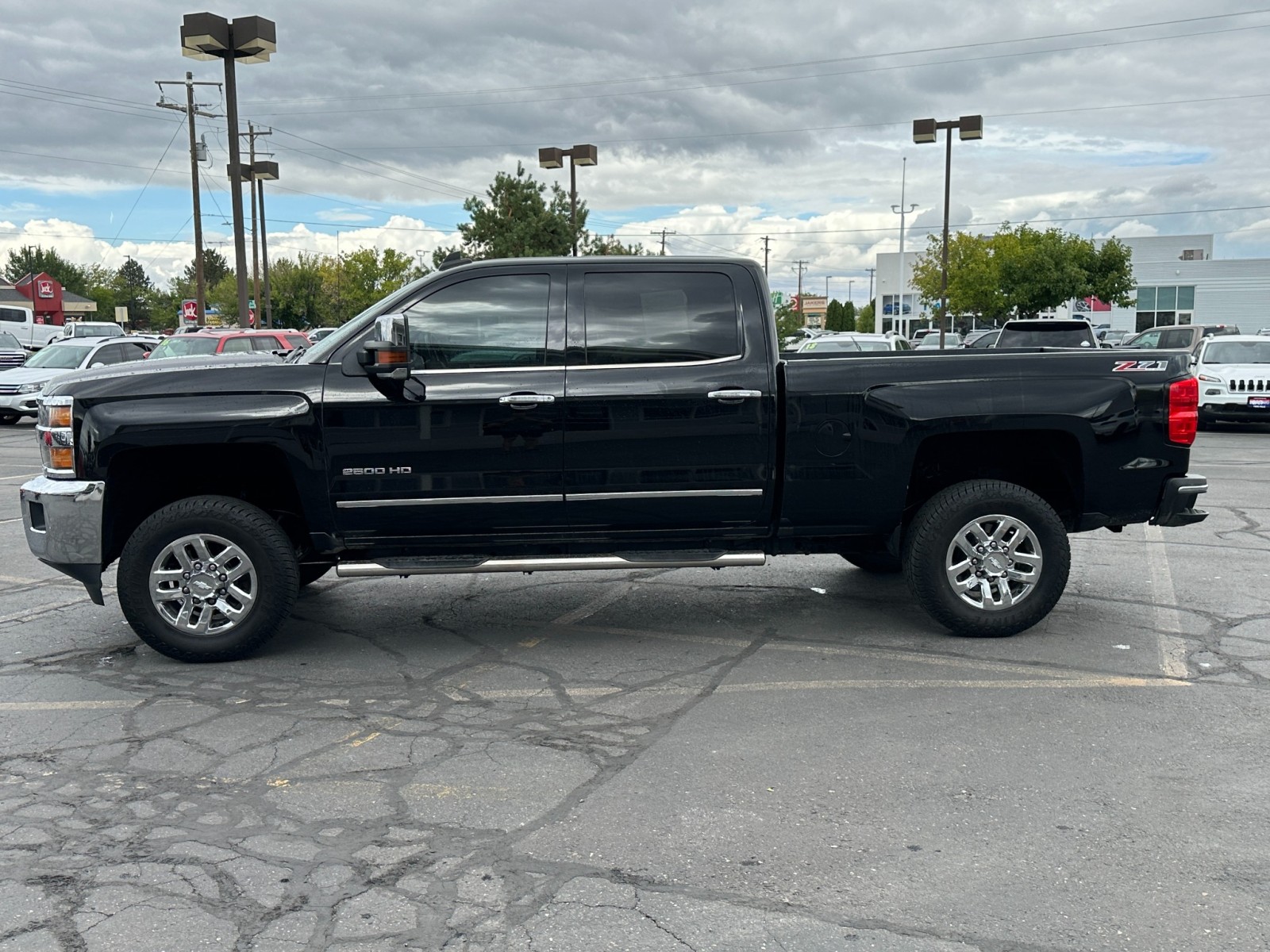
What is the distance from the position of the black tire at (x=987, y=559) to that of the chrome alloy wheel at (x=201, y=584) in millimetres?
3515

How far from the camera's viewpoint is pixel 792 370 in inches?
238

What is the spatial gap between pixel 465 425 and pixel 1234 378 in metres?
17.3

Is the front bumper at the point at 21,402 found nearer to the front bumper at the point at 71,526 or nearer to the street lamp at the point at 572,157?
the front bumper at the point at 71,526

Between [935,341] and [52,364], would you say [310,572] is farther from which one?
[935,341]

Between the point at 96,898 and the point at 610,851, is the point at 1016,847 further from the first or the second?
the point at 96,898

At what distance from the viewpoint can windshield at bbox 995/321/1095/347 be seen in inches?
763

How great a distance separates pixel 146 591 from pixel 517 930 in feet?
11.4

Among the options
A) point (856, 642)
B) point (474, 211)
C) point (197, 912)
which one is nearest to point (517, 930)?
point (197, 912)

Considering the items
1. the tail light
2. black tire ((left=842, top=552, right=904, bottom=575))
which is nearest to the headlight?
black tire ((left=842, top=552, right=904, bottom=575))

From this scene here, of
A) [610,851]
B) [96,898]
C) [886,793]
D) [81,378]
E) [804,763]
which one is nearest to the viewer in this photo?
[96,898]

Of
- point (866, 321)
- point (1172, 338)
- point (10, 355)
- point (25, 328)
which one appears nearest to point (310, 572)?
point (10, 355)

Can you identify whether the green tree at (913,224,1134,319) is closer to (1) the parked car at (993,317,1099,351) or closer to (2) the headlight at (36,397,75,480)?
(1) the parked car at (993,317,1099,351)

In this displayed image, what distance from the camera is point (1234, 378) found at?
1934cm

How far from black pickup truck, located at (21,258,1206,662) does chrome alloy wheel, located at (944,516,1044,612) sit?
0.01 m
